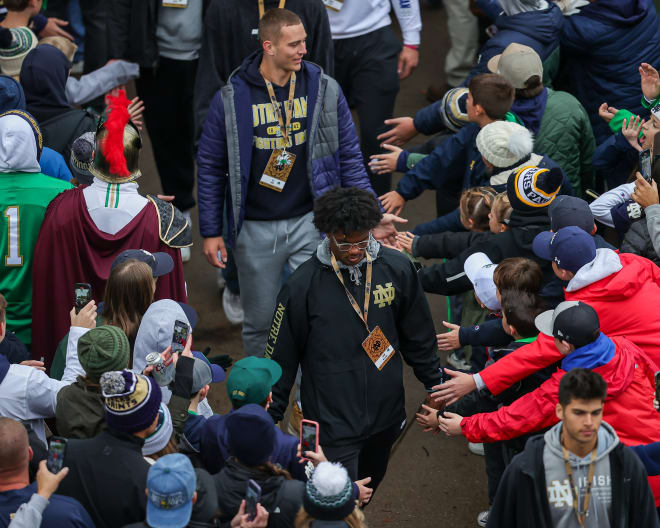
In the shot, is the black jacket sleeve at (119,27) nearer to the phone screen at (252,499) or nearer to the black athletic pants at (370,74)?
the black athletic pants at (370,74)

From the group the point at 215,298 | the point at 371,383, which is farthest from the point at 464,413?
the point at 215,298

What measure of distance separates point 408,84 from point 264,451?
265 inches

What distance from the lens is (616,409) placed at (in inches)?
149

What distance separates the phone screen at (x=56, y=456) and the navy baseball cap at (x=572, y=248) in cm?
226

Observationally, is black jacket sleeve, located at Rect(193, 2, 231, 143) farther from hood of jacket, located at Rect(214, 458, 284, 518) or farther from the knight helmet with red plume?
hood of jacket, located at Rect(214, 458, 284, 518)

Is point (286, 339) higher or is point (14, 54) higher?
point (14, 54)

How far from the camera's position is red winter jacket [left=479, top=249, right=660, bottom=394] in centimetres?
405

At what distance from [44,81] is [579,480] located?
12.9ft

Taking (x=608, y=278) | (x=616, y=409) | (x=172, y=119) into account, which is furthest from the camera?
(x=172, y=119)

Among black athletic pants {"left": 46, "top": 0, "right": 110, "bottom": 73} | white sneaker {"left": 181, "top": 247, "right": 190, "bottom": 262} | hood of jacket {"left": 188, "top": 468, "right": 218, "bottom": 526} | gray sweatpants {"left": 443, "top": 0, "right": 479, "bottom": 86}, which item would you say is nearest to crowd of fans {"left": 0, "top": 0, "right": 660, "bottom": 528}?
hood of jacket {"left": 188, "top": 468, "right": 218, "bottom": 526}

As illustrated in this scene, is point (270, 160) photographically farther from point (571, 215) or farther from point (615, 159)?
point (615, 159)

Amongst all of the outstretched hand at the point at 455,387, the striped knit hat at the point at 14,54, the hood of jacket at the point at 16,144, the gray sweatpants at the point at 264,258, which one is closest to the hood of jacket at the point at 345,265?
the outstretched hand at the point at 455,387

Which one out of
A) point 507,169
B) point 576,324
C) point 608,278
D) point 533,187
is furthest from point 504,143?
point 576,324

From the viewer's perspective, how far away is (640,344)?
406 cm
